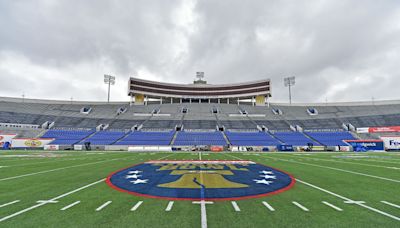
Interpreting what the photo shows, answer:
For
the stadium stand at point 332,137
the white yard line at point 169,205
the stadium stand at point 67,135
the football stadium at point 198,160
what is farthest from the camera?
the stadium stand at point 332,137

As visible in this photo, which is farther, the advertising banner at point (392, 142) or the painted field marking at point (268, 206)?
the advertising banner at point (392, 142)

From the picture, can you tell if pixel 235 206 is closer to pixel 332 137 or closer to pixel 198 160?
pixel 198 160

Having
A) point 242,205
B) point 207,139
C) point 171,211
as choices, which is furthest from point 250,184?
point 207,139

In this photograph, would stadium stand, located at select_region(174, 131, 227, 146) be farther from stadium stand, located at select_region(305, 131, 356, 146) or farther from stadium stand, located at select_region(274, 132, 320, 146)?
stadium stand, located at select_region(305, 131, 356, 146)

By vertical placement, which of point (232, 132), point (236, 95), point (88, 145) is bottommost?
point (88, 145)

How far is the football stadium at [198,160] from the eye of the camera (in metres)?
5.23

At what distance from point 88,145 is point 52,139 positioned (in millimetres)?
9796

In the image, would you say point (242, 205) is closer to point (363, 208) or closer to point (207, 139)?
point (363, 208)

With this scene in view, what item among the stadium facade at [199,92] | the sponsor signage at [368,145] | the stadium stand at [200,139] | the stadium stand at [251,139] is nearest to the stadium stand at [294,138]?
the stadium stand at [251,139]

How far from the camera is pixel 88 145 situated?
40.6 metres

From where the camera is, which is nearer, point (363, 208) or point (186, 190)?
point (363, 208)

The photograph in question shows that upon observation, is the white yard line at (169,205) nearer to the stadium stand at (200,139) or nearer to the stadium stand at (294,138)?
the stadium stand at (200,139)

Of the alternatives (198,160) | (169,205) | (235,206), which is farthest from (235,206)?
(198,160)

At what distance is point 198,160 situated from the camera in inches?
747
